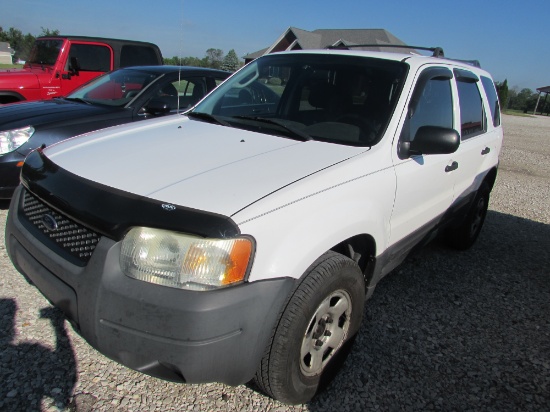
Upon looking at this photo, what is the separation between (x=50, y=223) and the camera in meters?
2.04

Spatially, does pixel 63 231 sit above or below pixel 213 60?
below

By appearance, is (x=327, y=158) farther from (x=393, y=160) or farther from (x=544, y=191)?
(x=544, y=191)

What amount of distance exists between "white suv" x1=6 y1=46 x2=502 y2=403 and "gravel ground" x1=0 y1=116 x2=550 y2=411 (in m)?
0.37

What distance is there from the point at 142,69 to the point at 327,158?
4.28 m

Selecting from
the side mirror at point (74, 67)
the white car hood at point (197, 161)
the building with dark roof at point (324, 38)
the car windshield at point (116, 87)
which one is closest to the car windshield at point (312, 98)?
the white car hood at point (197, 161)

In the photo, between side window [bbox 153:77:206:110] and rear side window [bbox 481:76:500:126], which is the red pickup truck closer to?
side window [bbox 153:77:206:110]

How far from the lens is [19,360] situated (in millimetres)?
2373

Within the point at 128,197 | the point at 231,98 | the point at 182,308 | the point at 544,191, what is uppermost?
the point at 231,98

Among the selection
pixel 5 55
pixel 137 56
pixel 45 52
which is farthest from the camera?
pixel 5 55

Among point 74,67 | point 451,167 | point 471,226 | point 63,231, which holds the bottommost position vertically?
point 471,226

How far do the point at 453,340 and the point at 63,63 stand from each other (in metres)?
7.55

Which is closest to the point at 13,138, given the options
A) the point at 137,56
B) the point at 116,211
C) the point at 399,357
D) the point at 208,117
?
the point at 208,117

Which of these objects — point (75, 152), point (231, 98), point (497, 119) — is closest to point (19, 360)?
point (75, 152)

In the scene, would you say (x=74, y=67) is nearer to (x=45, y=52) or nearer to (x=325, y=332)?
(x=45, y=52)
